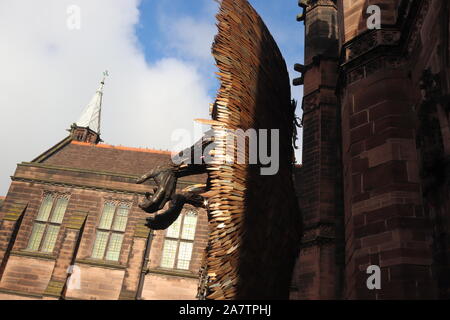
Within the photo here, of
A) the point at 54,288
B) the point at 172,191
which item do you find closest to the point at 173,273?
the point at 54,288

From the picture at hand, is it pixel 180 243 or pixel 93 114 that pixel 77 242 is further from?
pixel 93 114

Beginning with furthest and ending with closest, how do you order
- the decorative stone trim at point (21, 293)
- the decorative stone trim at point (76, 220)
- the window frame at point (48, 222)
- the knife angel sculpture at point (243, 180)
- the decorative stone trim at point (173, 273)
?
the window frame at point (48, 222), the decorative stone trim at point (76, 220), the decorative stone trim at point (173, 273), the decorative stone trim at point (21, 293), the knife angel sculpture at point (243, 180)

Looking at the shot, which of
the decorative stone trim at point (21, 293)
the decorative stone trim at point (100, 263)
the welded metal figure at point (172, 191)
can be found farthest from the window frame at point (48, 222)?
the welded metal figure at point (172, 191)

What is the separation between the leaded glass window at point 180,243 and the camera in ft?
53.9

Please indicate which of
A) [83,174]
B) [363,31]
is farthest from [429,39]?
[83,174]

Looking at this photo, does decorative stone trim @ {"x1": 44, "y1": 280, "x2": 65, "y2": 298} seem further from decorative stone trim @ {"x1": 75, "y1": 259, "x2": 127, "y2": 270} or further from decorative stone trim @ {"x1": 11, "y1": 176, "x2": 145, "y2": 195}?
decorative stone trim @ {"x1": 11, "y1": 176, "x2": 145, "y2": 195}

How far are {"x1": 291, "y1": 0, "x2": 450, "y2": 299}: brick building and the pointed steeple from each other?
27769mm

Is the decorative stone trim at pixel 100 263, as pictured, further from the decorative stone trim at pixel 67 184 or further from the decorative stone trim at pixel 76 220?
the decorative stone trim at pixel 67 184

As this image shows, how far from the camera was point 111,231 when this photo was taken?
17078 mm

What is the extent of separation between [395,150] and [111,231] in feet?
47.2

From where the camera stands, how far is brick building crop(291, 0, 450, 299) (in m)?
4.16

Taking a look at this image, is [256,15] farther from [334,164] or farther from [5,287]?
[5,287]

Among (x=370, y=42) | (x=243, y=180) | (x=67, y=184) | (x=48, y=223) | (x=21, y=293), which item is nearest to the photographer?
(x=243, y=180)
